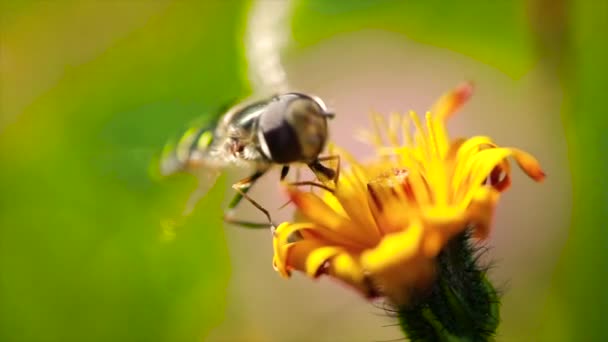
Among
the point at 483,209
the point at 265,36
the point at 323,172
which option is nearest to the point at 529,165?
the point at 483,209

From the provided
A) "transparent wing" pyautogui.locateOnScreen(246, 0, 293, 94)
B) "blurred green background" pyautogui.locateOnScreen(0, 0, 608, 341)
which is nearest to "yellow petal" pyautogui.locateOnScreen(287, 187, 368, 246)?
"transparent wing" pyautogui.locateOnScreen(246, 0, 293, 94)

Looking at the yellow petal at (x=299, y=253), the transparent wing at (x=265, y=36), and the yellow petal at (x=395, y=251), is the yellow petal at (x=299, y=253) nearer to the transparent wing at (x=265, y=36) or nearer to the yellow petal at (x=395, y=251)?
the yellow petal at (x=395, y=251)

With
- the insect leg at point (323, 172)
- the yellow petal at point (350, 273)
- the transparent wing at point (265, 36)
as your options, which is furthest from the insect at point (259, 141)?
the transparent wing at point (265, 36)

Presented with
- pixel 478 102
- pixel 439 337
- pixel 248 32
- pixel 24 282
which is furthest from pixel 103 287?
pixel 439 337

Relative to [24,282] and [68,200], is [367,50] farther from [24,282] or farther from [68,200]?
[24,282]

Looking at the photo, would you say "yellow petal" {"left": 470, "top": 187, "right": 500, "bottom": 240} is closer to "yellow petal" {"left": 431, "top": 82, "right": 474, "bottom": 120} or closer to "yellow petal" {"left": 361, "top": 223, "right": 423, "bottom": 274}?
"yellow petal" {"left": 361, "top": 223, "right": 423, "bottom": 274}
